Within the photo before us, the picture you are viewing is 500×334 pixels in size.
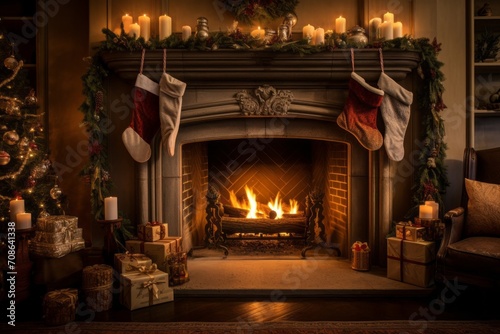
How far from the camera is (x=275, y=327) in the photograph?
217 centimetres

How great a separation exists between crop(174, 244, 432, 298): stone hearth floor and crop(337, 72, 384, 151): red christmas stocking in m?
1.01

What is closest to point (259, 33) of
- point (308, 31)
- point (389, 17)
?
point (308, 31)

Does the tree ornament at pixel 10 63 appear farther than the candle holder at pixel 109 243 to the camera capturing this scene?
Yes

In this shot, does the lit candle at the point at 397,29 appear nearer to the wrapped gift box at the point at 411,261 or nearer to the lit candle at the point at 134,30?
the wrapped gift box at the point at 411,261

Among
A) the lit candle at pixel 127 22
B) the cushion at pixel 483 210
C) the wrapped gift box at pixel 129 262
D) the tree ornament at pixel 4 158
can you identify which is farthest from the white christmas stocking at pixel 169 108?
the cushion at pixel 483 210

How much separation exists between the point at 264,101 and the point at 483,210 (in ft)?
5.89

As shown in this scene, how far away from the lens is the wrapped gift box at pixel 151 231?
284 centimetres

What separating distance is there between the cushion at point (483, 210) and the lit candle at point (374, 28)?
1.37 metres

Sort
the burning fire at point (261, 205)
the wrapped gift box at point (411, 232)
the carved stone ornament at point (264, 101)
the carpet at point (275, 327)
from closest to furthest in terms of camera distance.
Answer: the carpet at point (275, 327)
the wrapped gift box at point (411, 232)
the carved stone ornament at point (264, 101)
the burning fire at point (261, 205)

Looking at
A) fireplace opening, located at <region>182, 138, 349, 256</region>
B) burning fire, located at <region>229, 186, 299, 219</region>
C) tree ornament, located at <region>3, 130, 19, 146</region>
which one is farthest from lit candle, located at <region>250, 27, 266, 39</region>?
tree ornament, located at <region>3, 130, 19, 146</region>

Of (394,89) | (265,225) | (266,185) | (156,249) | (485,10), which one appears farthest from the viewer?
(266,185)

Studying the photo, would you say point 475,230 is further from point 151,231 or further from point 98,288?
point 98,288

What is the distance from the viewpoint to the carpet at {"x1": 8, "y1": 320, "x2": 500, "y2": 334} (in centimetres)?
213

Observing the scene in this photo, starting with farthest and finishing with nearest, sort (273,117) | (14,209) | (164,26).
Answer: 1. (273,117)
2. (164,26)
3. (14,209)
